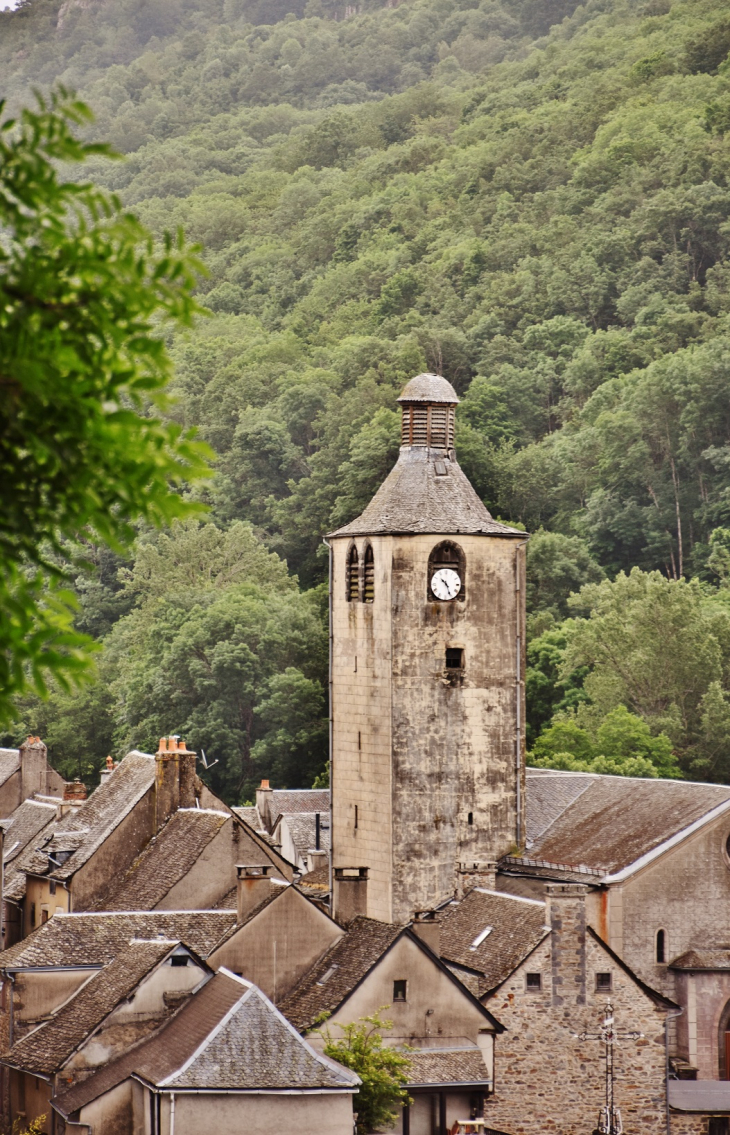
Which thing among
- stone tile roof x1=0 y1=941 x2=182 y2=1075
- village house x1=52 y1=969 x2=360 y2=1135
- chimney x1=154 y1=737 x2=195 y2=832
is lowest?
village house x1=52 y1=969 x2=360 y2=1135

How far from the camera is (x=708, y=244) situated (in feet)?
388

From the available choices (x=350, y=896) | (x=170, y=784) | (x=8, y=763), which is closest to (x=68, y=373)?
(x=350, y=896)

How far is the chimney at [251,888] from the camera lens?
38500mm

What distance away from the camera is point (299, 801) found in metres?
71.1

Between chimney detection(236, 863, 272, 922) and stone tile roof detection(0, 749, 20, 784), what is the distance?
3052cm

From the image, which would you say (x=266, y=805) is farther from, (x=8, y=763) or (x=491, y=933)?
(x=491, y=933)

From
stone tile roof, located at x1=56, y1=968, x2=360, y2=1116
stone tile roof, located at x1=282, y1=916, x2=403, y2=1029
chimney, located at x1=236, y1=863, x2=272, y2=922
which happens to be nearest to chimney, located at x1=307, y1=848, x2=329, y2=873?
chimney, located at x1=236, y1=863, x2=272, y2=922

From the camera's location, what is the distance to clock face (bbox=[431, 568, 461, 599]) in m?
50.6

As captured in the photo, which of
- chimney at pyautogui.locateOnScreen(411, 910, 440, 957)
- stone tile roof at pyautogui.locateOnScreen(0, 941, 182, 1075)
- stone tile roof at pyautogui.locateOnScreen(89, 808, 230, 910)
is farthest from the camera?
stone tile roof at pyautogui.locateOnScreen(89, 808, 230, 910)

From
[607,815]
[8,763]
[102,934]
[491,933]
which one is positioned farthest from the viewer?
[8,763]

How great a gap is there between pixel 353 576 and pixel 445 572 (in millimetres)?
2673

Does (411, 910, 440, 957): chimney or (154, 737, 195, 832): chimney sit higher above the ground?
(154, 737, 195, 832): chimney

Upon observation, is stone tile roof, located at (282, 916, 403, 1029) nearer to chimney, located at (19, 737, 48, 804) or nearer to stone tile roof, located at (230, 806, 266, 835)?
stone tile roof, located at (230, 806, 266, 835)

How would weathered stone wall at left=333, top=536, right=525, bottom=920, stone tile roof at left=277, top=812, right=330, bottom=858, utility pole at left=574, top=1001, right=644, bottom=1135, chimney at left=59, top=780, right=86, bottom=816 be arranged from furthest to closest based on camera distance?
stone tile roof at left=277, top=812, right=330, bottom=858
chimney at left=59, top=780, right=86, bottom=816
weathered stone wall at left=333, top=536, right=525, bottom=920
utility pole at left=574, top=1001, right=644, bottom=1135
